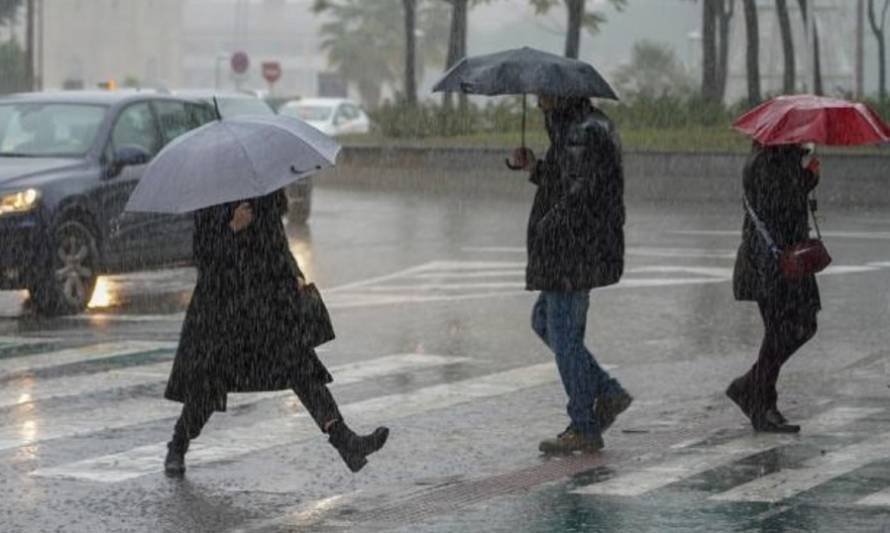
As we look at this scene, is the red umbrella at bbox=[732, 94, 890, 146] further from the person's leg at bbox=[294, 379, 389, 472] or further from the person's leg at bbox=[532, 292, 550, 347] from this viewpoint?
the person's leg at bbox=[294, 379, 389, 472]

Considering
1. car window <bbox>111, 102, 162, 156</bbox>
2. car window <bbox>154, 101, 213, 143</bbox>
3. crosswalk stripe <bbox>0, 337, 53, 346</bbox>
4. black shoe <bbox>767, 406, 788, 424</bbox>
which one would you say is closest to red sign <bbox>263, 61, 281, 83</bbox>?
car window <bbox>154, 101, 213, 143</bbox>

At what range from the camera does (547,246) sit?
10.2m

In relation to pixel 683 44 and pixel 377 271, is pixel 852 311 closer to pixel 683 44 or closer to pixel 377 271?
pixel 377 271

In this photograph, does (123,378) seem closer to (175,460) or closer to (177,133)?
(175,460)

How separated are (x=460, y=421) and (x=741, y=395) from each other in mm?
1369

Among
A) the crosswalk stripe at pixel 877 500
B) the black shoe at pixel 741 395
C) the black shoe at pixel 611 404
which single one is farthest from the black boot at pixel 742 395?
the crosswalk stripe at pixel 877 500

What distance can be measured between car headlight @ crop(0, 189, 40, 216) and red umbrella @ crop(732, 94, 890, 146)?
6.85m

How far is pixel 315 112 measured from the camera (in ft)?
180

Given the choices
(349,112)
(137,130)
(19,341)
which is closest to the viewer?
(19,341)

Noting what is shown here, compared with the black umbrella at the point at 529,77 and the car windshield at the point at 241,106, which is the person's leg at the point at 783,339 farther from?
the car windshield at the point at 241,106

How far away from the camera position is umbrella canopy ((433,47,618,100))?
10188 mm

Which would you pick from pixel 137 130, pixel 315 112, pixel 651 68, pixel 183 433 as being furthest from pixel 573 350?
pixel 651 68

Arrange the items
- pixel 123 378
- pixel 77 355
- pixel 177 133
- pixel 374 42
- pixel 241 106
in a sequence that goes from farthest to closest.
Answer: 1. pixel 374 42
2. pixel 241 106
3. pixel 177 133
4. pixel 77 355
5. pixel 123 378

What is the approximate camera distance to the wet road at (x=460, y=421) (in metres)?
8.88
